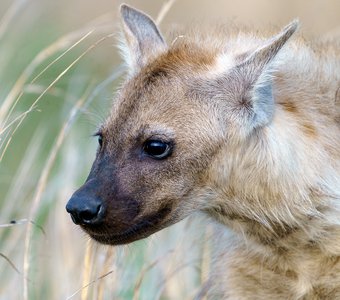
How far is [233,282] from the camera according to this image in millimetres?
6746

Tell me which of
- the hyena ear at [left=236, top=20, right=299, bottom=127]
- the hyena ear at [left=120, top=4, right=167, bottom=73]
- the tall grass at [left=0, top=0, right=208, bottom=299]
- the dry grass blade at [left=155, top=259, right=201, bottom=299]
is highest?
the hyena ear at [left=120, top=4, right=167, bottom=73]

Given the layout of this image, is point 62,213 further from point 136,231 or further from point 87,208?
point 87,208

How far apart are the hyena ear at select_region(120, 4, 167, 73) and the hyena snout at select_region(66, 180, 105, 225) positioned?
88 centimetres

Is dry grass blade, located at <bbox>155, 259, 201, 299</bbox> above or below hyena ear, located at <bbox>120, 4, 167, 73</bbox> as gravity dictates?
below

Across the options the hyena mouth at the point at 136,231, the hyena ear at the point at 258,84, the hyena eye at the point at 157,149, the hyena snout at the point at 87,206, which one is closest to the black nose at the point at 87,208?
the hyena snout at the point at 87,206

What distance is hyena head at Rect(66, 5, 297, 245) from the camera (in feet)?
19.6

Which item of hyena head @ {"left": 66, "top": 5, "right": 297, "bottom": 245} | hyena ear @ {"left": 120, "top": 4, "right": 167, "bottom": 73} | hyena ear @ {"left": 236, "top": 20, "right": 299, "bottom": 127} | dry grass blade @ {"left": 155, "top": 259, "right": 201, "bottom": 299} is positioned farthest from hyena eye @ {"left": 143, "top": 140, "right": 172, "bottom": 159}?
dry grass blade @ {"left": 155, "top": 259, "right": 201, "bottom": 299}

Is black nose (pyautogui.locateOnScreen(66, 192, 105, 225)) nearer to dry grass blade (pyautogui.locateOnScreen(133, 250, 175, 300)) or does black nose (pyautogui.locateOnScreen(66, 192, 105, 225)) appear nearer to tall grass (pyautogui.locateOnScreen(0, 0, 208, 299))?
tall grass (pyautogui.locateOnScreen(0, 0, 208, 299))

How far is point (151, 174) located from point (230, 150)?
1.33 feet

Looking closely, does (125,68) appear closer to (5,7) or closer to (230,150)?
(230,150)

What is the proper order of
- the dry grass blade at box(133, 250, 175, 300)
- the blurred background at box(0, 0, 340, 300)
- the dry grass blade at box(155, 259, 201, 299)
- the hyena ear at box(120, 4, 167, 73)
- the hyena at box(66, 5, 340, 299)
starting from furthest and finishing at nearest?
the dry grass blade at box(155, 259, 201, 299) → the blurred background at box(0, 0, 340, 300) → the dry grass blade at box(133, 250, 175, 300) → the hyena ear at box(120, 4, 167, 73) → the hyena at box(66, 5, 340, 299)

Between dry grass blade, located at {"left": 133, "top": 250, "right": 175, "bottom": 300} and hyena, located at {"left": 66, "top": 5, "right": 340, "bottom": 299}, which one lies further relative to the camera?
dry grass blade, located at {"left": 133, "top": 250, "right": 175, "bottom": 300}

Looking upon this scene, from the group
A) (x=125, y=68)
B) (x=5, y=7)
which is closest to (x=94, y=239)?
(x=125, y=68)

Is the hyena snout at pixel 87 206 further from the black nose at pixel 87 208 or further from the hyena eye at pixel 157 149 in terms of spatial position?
the hyena eye at pixel 157 149
